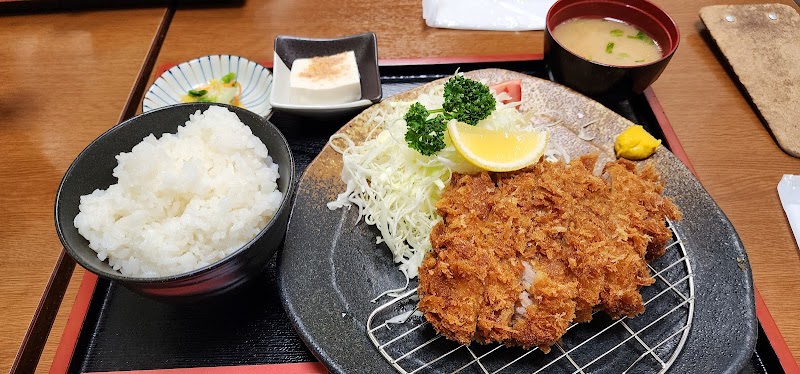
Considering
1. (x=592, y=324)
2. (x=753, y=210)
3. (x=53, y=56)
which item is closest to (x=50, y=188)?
(x=53, y=56)

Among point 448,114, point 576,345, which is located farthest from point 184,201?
point 576,345

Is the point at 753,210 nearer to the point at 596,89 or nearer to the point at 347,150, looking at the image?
the point at 596,89

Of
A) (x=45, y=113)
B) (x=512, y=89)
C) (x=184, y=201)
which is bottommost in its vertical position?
(x=45, y=113)

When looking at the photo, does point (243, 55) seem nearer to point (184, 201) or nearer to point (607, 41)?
point (184, 201)

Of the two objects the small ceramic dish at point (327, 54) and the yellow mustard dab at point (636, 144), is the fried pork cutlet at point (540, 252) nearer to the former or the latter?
the yellow mustard dab at point (636, 144)

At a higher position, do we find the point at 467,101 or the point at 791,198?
the point at 467,101

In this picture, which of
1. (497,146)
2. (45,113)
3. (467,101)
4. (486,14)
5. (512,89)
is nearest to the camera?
(497,146)

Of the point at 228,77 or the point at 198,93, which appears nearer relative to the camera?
the point at 198,93

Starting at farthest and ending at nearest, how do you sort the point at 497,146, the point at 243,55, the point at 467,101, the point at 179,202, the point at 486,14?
the point at 486,14 → the point at 243,55 → the point at 467,101 → the point at 497,146 → the point at 179,202
